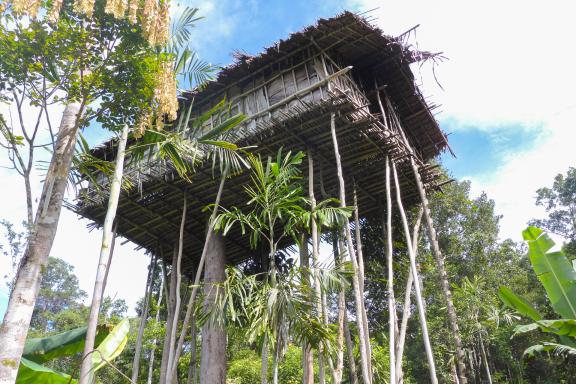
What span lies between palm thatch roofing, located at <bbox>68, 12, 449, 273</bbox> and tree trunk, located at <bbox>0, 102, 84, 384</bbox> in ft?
11.2

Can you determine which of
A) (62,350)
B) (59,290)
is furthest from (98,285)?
(59,290)

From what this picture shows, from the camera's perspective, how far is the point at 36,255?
3.52 m

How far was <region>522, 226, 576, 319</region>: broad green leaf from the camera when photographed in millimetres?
6624

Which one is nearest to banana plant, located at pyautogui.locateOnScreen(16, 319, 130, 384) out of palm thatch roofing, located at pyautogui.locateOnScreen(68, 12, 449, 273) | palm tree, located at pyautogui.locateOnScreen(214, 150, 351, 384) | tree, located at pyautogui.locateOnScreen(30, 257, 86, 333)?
palm tree, located at pyautogui.locateOnScreen(214, 150, 351, 384)

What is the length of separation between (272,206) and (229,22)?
7.32 ft

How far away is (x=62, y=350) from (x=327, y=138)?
5220 millimetres

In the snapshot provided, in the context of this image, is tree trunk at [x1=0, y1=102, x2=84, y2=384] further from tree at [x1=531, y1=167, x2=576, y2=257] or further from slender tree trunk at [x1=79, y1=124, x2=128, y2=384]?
tree at [x1=531, y1=167, x2=576, y2=257]

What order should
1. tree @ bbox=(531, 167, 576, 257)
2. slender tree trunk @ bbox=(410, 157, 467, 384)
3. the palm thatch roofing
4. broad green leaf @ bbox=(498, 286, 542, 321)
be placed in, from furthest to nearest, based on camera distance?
tree @ bbox=(531, 167, 576, 257), the palm thatch roofing, slender tree trunk @ bbox=(410, 157, 467, 384), broad green leaf @ bbox=(498, 286, 542, 321)

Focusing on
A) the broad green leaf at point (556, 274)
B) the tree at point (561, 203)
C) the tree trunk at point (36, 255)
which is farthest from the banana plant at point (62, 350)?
the tree at point (561, 203)

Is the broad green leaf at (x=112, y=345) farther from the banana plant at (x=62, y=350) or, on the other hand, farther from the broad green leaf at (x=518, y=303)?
the broad green leaf at (x=518, y=303)

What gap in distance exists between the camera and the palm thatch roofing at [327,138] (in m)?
8.26

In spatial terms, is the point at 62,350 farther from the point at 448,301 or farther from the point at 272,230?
the point at 448,301

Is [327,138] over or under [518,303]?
over

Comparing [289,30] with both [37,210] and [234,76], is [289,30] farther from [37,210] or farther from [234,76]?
[37,210]
